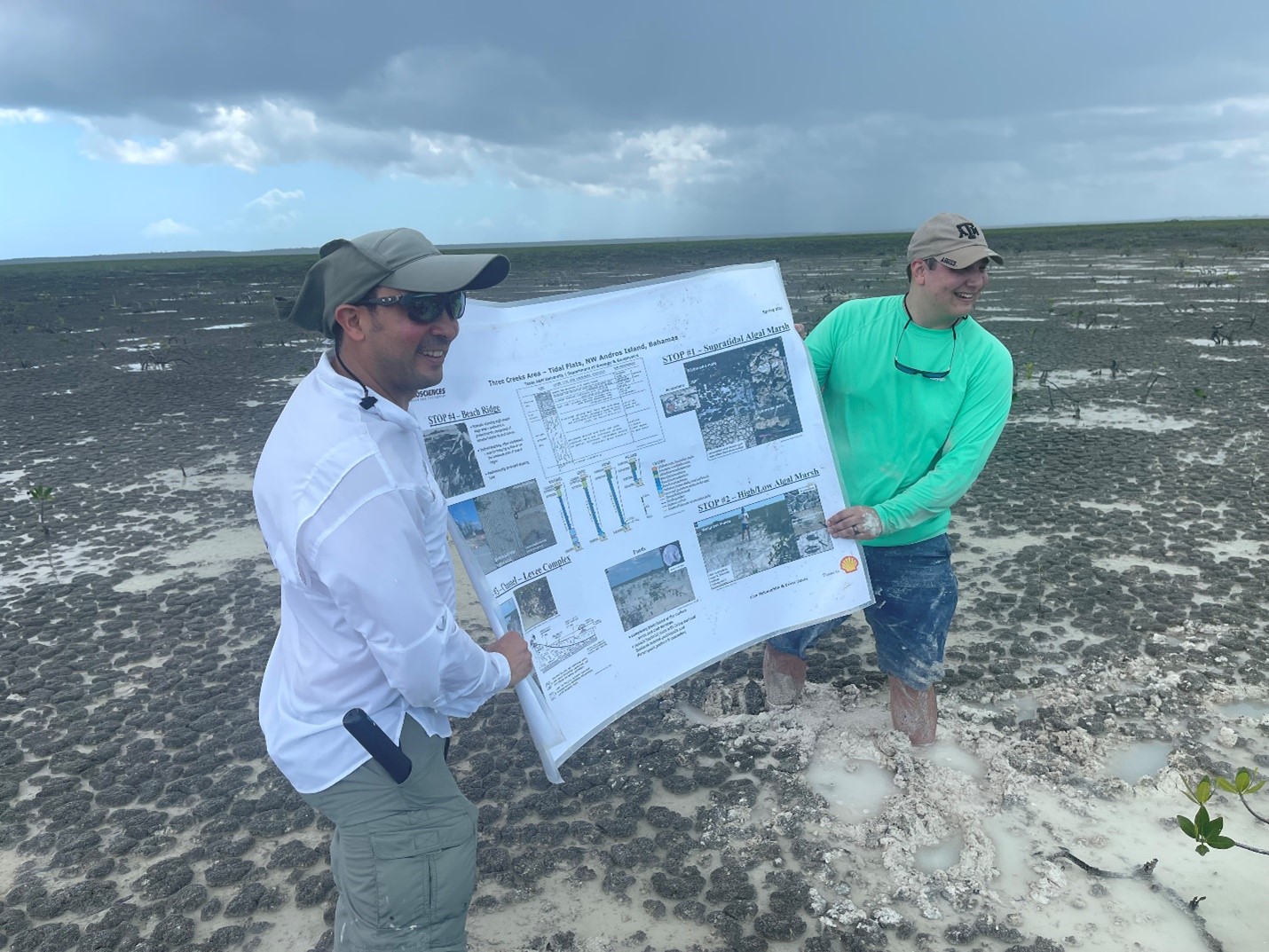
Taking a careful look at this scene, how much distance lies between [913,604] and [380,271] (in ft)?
8.97

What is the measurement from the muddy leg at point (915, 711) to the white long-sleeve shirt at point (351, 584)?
7.74 ft

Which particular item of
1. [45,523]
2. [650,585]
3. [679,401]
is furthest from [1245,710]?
[45,523]

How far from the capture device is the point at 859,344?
3.58 m

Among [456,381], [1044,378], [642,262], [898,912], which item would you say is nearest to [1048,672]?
[898,912]

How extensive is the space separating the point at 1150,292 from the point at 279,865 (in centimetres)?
2406

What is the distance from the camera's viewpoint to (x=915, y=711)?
12.7 ft

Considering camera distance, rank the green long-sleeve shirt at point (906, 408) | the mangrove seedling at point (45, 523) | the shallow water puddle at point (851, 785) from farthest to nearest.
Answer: the mangrove seedling at point (45, 523)
the shallow water puddle at point (851, 785)
the green long-sleeve shirt at point (906, 408)

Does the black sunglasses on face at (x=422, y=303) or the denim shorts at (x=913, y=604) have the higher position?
the black sunglasses on face at (x=422, y=303)

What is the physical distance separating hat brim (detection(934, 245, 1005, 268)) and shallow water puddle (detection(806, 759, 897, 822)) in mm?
2212

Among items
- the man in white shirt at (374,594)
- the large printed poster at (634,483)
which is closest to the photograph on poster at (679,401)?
the large printed poster at (634,483)

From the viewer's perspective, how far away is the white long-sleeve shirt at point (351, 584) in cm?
180

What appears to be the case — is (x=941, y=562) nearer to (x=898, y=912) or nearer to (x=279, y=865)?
(x=898, y=912)

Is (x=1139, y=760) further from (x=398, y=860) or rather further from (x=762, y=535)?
(x=398, y=860)

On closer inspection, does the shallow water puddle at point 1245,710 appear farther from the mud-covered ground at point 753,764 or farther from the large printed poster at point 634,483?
the large printed poster at point 634,483
